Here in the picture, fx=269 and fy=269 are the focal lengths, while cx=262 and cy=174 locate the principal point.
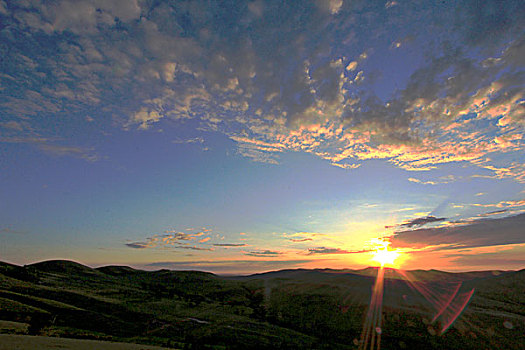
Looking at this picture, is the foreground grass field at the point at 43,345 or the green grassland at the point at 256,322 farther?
the green grassland at the point at 256,322

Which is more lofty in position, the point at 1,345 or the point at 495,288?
the point at 1,345

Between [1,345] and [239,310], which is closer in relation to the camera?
[1,345]

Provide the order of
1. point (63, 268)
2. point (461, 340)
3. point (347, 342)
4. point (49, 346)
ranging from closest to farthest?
1. point (49, 346)
2. point (347, 342)
3. point (461, 340)
4. point (63, 268)

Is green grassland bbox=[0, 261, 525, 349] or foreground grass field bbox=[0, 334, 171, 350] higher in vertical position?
foreground grass field bbox=[0, 334, 171, 350]

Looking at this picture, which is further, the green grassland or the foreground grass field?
the green grassland

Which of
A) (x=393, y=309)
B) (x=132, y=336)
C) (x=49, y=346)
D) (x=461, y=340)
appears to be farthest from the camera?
(x=393, y=309)

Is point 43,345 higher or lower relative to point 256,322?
higher

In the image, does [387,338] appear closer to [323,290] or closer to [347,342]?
[347,342]

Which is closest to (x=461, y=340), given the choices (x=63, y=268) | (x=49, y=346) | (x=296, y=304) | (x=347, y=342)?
(x=347, y=342)

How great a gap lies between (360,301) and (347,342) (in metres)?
40.8

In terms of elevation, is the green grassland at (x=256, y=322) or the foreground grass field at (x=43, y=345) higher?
the foreground grass field at (x=43, y=345)

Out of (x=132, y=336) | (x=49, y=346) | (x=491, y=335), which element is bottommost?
(x=491, y=335)

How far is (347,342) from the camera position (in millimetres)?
66250

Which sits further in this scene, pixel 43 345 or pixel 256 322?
pixel 256 322
